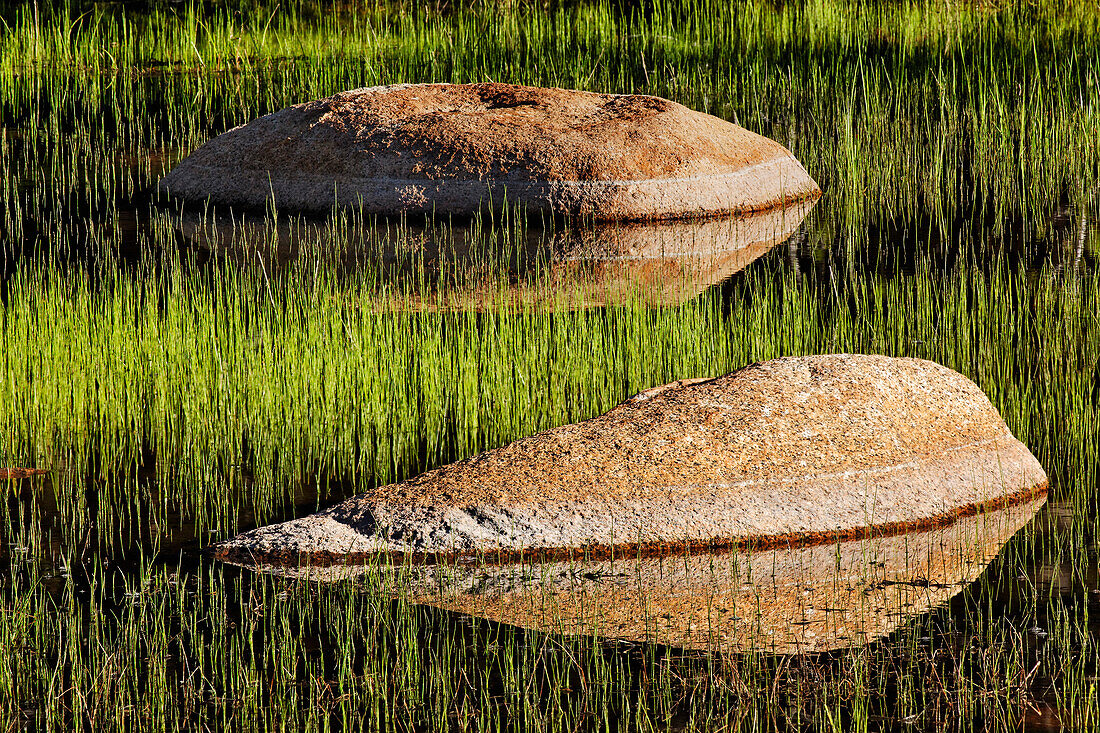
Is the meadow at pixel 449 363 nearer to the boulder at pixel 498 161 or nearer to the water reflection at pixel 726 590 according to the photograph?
the water reflection at pixel 726 590

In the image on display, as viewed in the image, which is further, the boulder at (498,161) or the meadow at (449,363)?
the boulder at (498,161)

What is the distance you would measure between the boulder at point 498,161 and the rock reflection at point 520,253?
0.16 meters

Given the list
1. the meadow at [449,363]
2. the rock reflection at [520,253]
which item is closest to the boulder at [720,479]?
the meadow at [449,363]

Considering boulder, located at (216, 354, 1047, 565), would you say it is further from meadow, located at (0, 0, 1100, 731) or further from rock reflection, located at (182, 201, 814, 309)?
rock reflection, located at (182, 201, 814, 309)

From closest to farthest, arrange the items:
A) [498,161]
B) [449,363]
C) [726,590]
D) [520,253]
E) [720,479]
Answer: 1. [726,590]
2. [720,479]
3. [449,363]
4. [520,253]
5. [498,161]

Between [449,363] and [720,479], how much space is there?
1.70 m

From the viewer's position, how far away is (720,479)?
16.0 ft

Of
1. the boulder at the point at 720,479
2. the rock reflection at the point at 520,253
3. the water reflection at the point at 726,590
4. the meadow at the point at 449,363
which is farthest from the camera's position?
the rock reflection at the point at 520,253

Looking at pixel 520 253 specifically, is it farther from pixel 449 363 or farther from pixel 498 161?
pixel 449 363

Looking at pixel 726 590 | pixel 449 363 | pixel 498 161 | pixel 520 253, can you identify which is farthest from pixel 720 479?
pixel 498 161

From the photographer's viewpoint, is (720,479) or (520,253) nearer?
(720,479)

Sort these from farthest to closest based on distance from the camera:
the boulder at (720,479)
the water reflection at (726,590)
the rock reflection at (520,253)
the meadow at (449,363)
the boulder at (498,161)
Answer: the boulder at (498,161), the rock reflection at (520,253), the boulder at (720,479), the water reflection at (726,590), the meadow at (449,363)

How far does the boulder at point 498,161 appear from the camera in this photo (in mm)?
9531

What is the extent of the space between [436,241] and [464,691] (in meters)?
5.46
